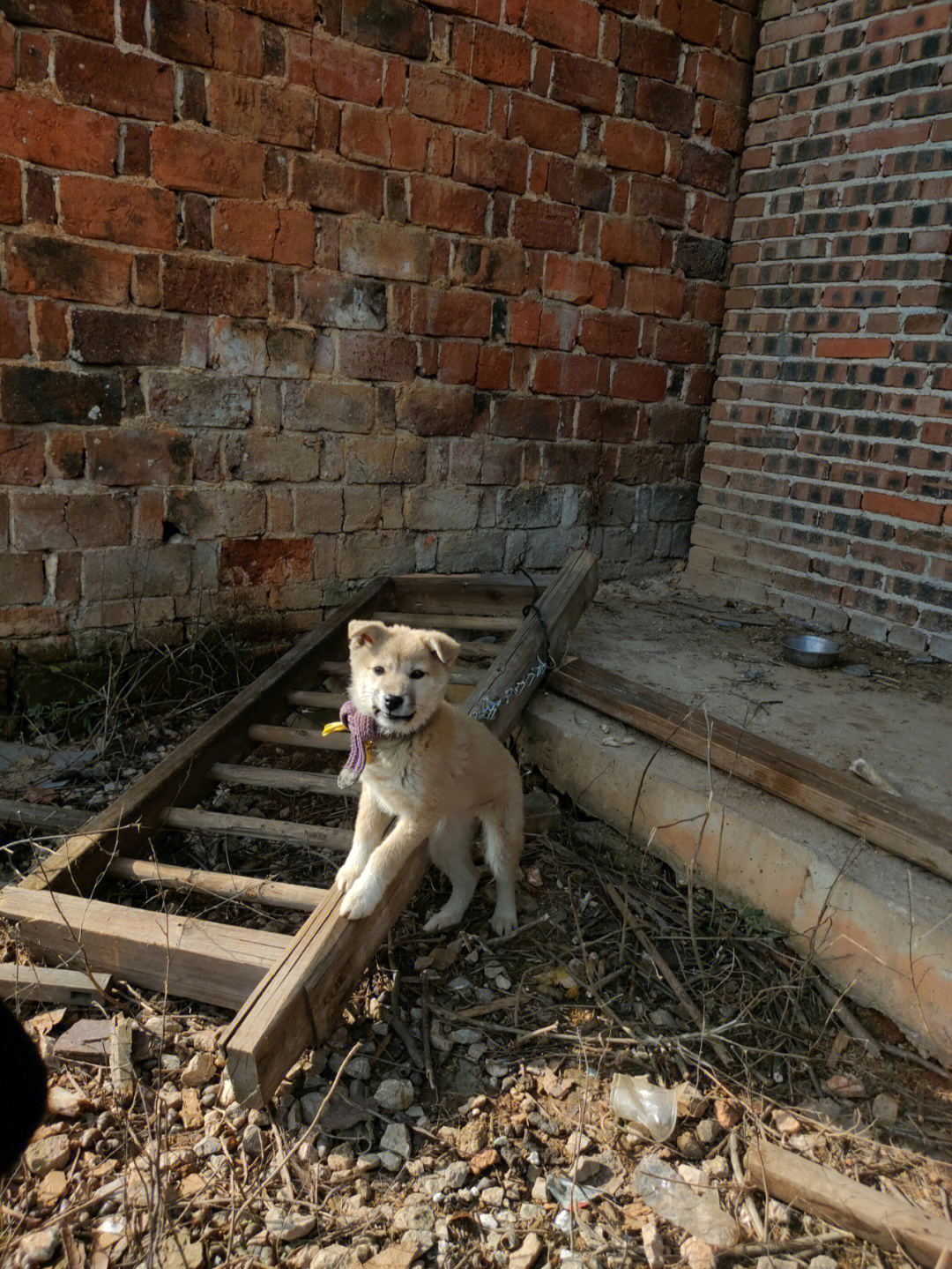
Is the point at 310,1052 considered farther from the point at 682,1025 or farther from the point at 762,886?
the point at 762,886

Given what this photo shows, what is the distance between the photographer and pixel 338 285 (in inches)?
178

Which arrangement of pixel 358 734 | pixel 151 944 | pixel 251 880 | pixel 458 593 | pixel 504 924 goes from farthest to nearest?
pixel 458 593
pixel 504 924
pixel 251 880
pixel 358 734
pixel 151 944

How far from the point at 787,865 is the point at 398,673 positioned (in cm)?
153

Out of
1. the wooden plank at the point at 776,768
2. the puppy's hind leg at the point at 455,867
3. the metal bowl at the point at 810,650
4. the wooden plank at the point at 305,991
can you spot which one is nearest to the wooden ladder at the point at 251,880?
the wooden plank at the point at 305,991

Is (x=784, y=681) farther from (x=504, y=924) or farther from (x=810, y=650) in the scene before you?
(x=504, y=924)

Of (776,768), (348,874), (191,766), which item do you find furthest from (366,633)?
(776,768)

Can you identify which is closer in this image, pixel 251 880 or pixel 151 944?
pixel 151 944

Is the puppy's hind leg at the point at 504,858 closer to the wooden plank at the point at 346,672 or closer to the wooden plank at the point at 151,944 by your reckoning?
the wooden plank at the point at 151,944

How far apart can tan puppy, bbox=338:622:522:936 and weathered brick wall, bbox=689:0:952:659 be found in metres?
3.32

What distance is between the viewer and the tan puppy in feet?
8.41

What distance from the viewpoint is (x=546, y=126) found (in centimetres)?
495

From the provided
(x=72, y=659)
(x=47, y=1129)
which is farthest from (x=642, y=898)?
(x=72, y=659)

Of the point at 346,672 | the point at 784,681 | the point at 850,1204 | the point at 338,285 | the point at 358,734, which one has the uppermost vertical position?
the point at 338,285

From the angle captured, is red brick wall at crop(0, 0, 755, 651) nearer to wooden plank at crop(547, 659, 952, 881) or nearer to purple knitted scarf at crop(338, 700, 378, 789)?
wooden plank at crop(547, 659, 952, 881)
